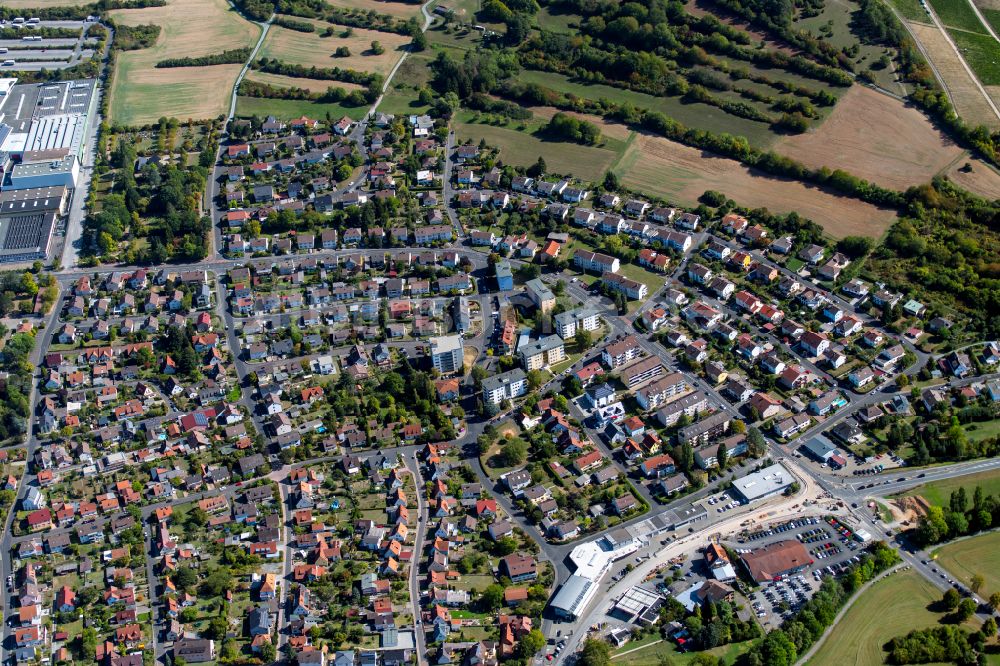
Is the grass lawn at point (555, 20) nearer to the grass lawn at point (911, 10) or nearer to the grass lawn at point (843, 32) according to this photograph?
the grass lawn at point (843, 32)

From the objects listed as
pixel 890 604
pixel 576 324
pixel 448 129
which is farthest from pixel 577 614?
pixel 448 129

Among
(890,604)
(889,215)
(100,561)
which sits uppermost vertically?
(889,215)

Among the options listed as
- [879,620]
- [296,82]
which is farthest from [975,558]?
[296,82]

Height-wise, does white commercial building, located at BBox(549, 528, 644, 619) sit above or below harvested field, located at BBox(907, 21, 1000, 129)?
below

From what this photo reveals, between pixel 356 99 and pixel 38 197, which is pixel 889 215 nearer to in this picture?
pixel 356 99

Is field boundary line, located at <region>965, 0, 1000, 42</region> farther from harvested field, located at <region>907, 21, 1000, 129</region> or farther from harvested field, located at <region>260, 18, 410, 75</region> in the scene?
harvested field, located at <region>260, 18, 410, 75</region>

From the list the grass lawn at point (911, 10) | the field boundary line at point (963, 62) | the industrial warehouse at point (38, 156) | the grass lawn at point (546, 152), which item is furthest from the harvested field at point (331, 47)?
the field boundary line at point (963, 62)

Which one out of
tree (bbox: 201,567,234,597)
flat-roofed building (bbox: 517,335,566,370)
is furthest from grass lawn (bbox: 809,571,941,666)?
tree (bbox: 201,567,234,597)
